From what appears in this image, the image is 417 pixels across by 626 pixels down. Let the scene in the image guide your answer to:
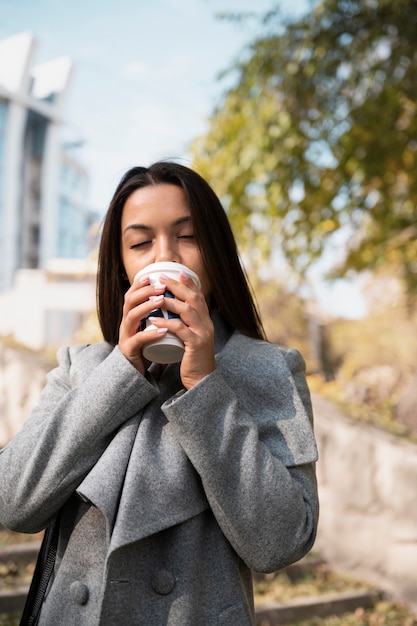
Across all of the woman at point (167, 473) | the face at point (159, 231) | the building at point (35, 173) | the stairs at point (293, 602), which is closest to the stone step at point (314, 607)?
the stairs at point (293, 602)

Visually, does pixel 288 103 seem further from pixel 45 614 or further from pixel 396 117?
pixel 45 614

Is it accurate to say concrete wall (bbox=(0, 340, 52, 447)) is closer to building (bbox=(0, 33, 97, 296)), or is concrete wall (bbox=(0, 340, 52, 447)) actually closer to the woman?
the woman

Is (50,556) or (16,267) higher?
(16,267)

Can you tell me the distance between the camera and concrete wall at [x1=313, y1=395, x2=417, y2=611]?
330 centimetres

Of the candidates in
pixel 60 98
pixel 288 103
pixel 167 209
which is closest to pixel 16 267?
pixel 60 98

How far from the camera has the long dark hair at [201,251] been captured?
134cm

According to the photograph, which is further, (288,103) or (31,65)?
(31,65)

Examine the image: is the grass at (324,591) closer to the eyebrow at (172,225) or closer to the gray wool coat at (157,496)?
the gray wool coat at (157,496)

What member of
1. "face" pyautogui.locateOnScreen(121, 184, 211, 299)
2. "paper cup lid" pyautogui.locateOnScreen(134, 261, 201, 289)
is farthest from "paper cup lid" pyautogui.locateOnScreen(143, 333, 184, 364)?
"face" pyautogui.locateOnScreen(121, 184, 211, 299)

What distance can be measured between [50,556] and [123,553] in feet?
0.64

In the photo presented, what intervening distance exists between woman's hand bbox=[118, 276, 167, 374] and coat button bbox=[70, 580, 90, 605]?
416 millimetres

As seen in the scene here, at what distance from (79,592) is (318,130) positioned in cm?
386

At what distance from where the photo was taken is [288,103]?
424cm

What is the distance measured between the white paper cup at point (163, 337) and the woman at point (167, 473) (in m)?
0.02
